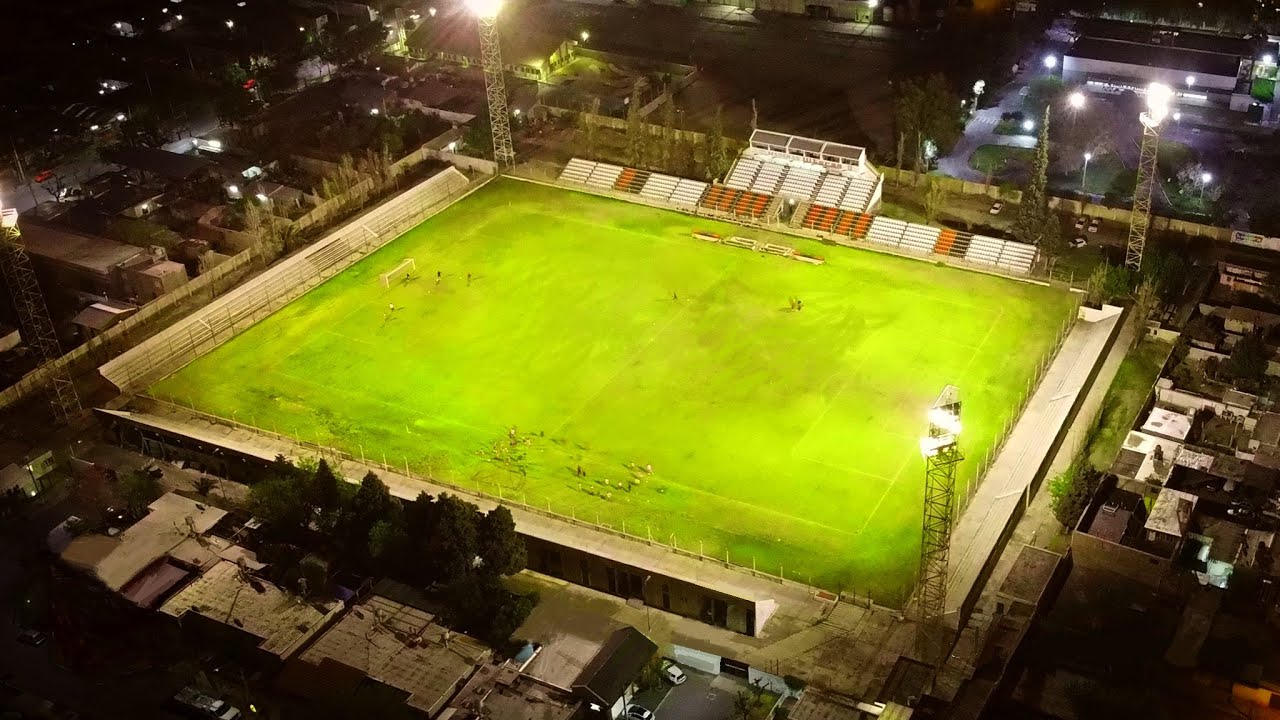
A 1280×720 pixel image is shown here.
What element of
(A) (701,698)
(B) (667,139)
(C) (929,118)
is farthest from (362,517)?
(C) (929,118)

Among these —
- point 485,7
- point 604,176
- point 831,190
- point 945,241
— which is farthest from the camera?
point 604,176

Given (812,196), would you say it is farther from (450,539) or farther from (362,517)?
(362,517)

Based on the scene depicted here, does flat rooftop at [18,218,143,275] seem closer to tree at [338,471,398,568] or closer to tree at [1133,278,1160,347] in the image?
tree at [338,471,398,568]

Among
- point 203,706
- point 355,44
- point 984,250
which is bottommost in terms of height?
point 203,706

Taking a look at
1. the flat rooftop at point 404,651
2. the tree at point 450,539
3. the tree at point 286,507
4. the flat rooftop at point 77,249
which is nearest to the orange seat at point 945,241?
the tree at point 450,539

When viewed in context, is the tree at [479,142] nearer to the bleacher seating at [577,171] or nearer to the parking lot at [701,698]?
the bleacher seating at [577,171]

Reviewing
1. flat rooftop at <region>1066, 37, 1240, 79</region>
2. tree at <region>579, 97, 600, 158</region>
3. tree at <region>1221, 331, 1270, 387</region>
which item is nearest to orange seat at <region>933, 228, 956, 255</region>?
tree at <region>1221, 331, 1270, 387</region>
